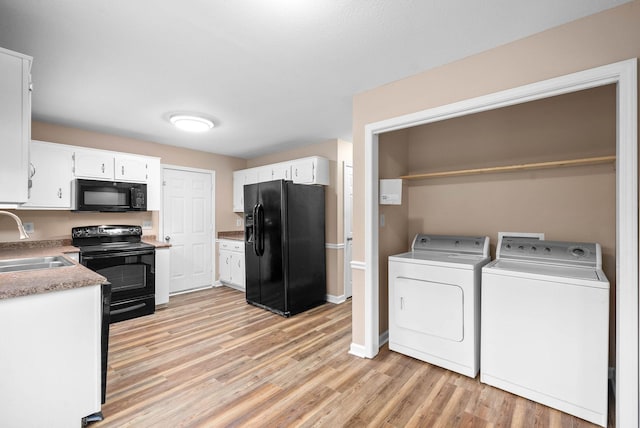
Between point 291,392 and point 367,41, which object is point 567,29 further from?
point 291,392

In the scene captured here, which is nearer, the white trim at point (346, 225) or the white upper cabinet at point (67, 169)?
the white upper cabinet at point (67, 169)

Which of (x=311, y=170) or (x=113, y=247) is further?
(x=311, y=170)

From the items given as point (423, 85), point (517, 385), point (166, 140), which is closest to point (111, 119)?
point (166, 140)

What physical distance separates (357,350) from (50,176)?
3948mm

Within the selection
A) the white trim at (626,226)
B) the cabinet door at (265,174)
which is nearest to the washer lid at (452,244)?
the white trim at (626,226)

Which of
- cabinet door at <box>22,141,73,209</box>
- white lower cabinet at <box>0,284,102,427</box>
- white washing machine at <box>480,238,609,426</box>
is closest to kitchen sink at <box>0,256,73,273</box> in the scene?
white lower cabinet at <box>0,284,102,427</box>

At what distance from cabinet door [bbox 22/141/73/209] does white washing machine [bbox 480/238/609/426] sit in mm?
4562

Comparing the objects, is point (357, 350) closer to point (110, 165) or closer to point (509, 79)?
point (509, 79)

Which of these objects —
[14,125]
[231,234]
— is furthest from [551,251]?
[231,234]

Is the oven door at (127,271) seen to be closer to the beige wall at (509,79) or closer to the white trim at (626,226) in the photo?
the beige wall at (509,79)

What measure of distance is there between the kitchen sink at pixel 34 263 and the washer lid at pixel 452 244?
3081 millimetres

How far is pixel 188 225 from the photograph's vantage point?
4895mm

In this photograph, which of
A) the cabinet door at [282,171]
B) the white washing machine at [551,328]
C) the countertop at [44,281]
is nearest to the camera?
the countertop at [44,281]

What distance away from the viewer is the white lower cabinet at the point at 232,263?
4.80 meters
